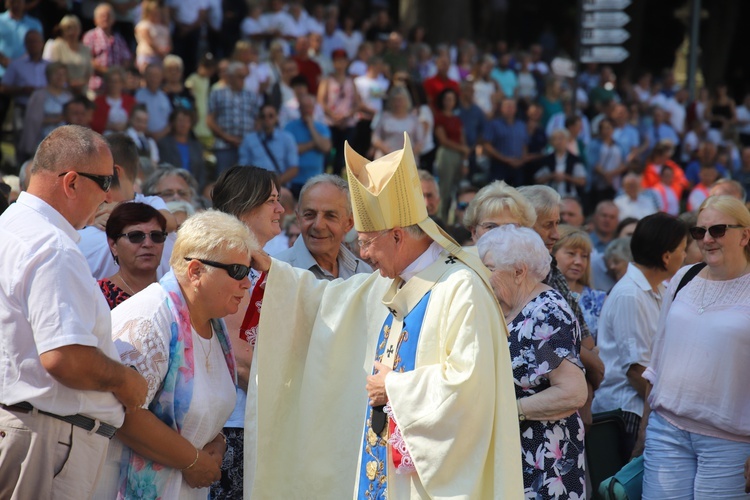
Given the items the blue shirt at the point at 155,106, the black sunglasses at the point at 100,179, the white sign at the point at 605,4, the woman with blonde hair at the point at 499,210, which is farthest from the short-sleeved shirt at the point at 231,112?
the black sunglasses at the point at 100,179

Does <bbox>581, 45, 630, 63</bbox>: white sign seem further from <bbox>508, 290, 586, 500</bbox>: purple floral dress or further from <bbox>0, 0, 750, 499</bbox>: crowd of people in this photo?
<bbox>508, 290, 586, 500</bbox>: purple floral dress

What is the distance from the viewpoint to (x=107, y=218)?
585 centimetres

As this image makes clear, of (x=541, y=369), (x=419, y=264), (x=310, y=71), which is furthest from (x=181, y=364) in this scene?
(x=310, y=71)

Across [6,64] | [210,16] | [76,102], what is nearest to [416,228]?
[76,102]

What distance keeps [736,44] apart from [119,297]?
27.6m

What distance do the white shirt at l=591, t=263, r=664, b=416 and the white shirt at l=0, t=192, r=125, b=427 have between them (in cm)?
341

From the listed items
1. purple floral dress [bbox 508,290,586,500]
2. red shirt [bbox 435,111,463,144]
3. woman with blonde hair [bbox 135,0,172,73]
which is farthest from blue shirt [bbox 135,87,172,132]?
purple floral dress [bbox 508,290,586,500]

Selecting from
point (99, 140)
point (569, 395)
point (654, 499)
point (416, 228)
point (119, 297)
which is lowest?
point (654, 499)

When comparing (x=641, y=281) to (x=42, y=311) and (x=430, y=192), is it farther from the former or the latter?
(x=42, y=311)

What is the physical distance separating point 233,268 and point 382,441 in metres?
0.89

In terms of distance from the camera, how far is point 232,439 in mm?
4660

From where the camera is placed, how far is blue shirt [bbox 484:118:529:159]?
1589cm

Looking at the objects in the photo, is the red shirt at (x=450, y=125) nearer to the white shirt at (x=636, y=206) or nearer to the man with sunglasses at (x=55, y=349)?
the white shirt at (x=636, y=206)

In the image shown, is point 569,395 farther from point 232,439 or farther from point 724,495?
point 232,439
